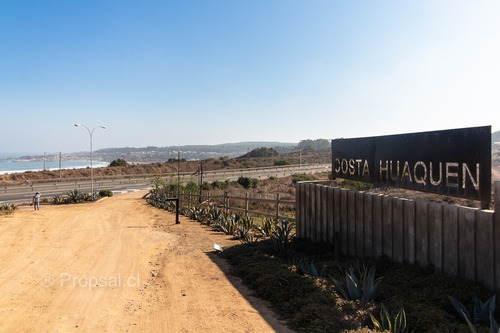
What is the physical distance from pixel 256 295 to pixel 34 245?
926 centimetres

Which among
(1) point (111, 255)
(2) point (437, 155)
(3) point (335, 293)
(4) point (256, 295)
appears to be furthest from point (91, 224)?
(2) point (437, 155)

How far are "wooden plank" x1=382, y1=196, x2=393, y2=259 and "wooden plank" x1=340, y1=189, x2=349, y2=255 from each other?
4.17 feet

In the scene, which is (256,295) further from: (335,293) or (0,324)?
(0,324)

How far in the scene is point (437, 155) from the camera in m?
6.88

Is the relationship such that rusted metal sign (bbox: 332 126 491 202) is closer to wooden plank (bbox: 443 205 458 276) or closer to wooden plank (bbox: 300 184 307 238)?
wooden plank (bbox: 443 205 458 276)

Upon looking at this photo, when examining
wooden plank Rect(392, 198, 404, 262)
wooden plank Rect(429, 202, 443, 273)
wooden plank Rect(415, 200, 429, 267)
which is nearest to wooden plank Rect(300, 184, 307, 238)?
wooden plank Rect(392, 198, 404, 262)

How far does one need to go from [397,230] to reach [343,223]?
5.98 ft

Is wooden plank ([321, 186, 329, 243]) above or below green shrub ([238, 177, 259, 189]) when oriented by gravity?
above

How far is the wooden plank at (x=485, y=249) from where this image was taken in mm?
5340

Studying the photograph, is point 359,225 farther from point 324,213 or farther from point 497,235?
point 497,235

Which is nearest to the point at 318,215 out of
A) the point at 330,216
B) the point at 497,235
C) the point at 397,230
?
the point at 330,216

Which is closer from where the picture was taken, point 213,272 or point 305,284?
point 305,284

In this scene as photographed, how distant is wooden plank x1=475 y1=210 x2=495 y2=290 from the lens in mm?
5340

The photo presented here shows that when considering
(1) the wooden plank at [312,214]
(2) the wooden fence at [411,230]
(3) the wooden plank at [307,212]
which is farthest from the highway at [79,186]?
(2) the wooden fence at [411,230]
